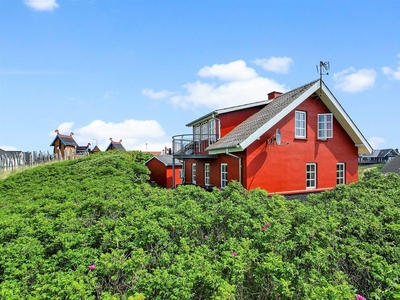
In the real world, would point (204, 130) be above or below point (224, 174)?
above

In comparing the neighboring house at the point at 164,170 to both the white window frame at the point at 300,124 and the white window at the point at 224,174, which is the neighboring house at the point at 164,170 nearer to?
the white window at the point at 224,174

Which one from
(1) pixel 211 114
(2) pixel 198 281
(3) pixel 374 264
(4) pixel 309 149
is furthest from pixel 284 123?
(2) pixel 198 281

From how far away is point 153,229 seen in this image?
422cm

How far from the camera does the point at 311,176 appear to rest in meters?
12.9

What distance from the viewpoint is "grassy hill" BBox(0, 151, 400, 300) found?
2951 millimetres

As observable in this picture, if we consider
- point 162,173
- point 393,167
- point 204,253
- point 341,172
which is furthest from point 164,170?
point 393,167

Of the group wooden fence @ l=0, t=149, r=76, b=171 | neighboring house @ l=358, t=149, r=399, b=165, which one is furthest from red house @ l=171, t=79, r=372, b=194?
neighboring house @ l=358, t=149, r=399, b=165

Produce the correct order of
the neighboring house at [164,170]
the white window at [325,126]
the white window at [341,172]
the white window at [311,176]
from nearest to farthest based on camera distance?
the white window at [311,176]
the white window at [325,126]
the white window at [341,172]
the neighboring house at [164,170]

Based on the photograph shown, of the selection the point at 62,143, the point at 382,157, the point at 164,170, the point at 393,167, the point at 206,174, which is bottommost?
the point at 382,157

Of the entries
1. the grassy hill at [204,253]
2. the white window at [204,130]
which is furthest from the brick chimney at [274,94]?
the grassy hill at [204,253]

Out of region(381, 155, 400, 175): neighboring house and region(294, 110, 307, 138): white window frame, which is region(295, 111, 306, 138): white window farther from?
region(381, 155, 400, 175): neighboring house

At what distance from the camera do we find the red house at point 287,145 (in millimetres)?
11297

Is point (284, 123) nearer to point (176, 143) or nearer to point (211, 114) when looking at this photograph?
point (211, 114)

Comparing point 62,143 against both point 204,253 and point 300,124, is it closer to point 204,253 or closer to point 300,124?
point 300,124
